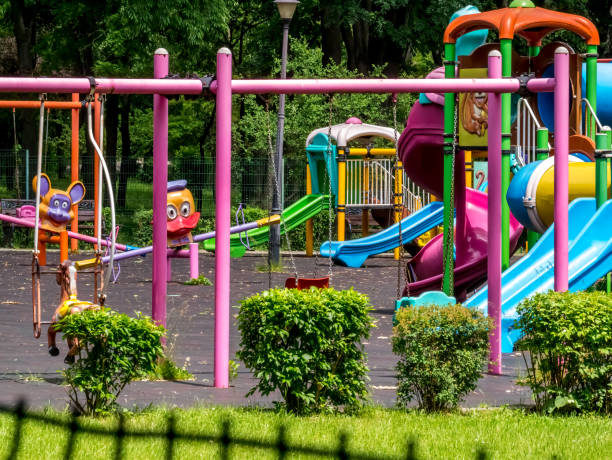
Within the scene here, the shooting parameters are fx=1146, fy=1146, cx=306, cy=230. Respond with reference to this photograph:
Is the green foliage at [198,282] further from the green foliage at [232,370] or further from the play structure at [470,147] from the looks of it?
the green foliage at [232,370]

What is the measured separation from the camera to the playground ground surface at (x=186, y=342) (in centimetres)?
853

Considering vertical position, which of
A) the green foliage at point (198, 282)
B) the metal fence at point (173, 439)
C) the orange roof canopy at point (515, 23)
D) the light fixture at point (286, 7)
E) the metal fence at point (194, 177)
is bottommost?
the metal fence at point (173, 439)

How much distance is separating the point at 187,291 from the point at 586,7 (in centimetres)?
2037

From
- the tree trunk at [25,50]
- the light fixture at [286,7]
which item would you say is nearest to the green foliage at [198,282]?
the light fixture at [286,7]

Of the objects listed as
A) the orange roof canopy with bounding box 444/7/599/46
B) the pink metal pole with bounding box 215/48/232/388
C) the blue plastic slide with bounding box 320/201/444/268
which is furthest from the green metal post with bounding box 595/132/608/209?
the blue plastic slide with bounding box 320/201/444/268

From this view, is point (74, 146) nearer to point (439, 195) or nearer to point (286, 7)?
point (286, 7)

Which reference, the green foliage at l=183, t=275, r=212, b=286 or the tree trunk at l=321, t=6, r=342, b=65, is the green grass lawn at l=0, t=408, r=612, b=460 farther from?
the tree trunk at l=321, t=6, r=342, b=65

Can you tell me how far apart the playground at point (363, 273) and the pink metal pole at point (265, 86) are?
0.02 metres

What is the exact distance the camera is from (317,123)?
31016mm

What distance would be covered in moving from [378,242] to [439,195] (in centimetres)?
623

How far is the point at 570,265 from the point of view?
42.0 feet

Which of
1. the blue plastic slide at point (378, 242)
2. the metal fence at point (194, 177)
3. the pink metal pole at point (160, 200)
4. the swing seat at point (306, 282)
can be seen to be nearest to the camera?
the pink metal pole at point (160, 200)

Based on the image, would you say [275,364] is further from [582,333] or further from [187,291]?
[187,291]

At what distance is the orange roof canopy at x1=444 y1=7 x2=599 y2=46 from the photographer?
14.6 meters
